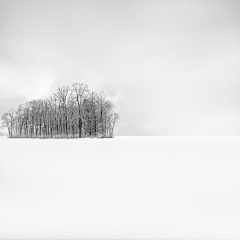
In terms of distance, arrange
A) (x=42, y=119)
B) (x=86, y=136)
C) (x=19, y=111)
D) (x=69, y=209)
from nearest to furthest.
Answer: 1. (x=69, y=209)
2. (x=86, y=136)
3. (x=42, y=119)
4. (x=19, y=111)

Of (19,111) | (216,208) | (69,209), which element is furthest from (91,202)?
(19,111)

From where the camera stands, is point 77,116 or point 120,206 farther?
point 77,116

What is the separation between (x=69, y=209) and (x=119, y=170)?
4234 millimetres

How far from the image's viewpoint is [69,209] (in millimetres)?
4520

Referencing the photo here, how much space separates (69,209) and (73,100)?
48.4 m

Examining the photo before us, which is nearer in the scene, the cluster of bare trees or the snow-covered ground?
the snow-covered ground

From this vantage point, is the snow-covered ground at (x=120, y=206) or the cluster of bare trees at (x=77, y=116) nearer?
the snow-covered ground at (x=120, y=206)

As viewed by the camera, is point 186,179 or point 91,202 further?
point 186,179

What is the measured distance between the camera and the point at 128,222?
3955 millimetres

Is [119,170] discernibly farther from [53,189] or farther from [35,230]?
[35,230]

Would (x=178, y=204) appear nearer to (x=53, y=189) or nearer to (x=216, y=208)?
(x=216, y=208)

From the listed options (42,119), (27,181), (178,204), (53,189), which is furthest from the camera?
(42,119)

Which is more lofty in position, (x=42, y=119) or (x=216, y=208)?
(x=42, y=119)

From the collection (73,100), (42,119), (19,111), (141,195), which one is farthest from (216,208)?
(19,111)
